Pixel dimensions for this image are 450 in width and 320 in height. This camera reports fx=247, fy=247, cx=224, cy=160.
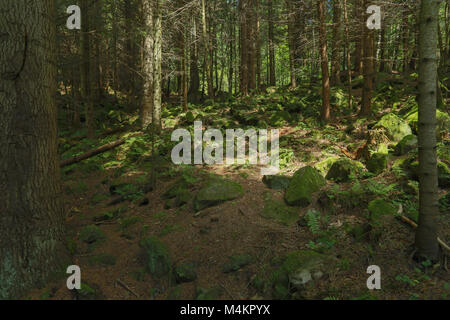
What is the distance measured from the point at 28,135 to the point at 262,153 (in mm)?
6989

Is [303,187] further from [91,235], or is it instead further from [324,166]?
[91,235]

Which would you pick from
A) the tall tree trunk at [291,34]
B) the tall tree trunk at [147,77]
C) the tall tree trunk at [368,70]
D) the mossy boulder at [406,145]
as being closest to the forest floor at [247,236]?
the mossy boulder at [406,145]

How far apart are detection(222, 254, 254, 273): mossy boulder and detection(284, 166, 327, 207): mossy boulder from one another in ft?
5.93

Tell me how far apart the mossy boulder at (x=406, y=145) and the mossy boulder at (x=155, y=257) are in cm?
659

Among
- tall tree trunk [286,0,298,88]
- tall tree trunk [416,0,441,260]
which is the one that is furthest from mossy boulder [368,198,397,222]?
tall tree trunk [286,0,298,88]

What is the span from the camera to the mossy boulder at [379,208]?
4.42m

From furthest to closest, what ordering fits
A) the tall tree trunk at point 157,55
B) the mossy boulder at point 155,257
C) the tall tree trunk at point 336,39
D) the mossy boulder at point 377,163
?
the tall tree trunk at point 336,39
the tall tree trunk at point 157,55
the mossy boulder at point 377,163
the mossy boulder at point 155,257

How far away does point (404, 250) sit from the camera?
381cm

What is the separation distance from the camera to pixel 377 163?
625cm

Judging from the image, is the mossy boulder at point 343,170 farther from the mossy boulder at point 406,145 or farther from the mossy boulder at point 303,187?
the mossy boulder at point 406,145

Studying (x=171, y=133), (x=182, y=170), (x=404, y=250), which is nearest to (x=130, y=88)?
(x=171, y=133)

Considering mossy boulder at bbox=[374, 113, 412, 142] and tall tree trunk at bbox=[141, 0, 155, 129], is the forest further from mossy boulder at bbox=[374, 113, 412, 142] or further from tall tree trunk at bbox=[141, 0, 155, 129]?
tall tree trunk at bbox=[141, 0, 155, 129]

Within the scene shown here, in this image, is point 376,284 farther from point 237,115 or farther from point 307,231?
point 237,115

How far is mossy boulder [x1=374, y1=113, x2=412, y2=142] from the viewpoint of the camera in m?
7.50
